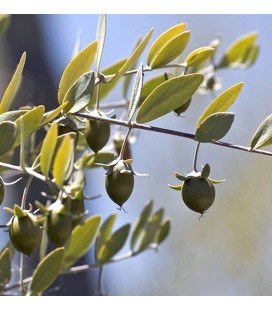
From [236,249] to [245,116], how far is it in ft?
1.21

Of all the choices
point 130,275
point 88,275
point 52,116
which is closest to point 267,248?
point 130,275

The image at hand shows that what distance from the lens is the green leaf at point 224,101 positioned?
31.8 inches

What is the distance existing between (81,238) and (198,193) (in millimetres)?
306

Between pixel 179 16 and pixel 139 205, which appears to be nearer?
pixel 139 205

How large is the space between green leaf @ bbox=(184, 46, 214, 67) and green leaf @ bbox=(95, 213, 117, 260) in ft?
1.05

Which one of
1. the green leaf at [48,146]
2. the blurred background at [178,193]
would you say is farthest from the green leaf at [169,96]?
the blurred background at [178,193]

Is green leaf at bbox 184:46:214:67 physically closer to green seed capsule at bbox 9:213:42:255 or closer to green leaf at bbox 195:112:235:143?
green leaf at bbox 195:112:235:143

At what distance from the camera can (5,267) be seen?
984mm

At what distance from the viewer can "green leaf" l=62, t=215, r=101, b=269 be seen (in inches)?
40.9

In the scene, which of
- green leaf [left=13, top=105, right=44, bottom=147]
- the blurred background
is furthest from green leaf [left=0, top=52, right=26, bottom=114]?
the blurred background

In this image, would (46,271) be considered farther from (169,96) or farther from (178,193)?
(178,193)

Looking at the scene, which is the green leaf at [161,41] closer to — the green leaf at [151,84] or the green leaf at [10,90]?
the green leaf at [151,84]

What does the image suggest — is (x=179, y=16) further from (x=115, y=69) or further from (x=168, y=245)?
(x=115, y=69)

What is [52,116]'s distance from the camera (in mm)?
784
